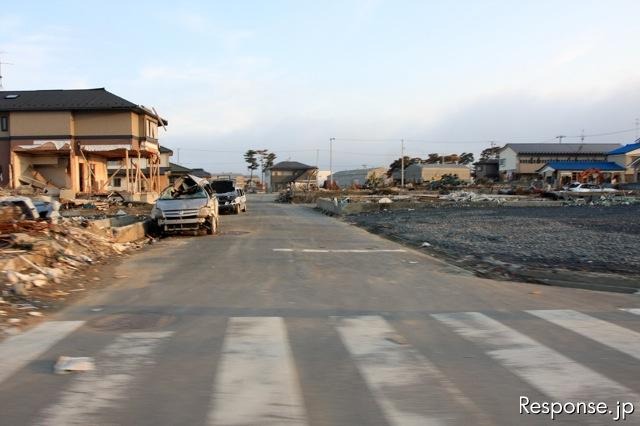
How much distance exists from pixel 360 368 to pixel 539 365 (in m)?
1.74

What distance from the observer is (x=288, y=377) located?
4.98 metres

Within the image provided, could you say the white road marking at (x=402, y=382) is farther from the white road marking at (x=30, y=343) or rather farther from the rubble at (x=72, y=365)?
the white road marking at (x=30, y=343)

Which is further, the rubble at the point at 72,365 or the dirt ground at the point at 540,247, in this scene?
the dirt ground at the point at 540,247

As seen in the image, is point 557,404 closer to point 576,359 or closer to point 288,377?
point 576,359

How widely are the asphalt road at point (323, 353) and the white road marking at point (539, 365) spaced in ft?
0.07

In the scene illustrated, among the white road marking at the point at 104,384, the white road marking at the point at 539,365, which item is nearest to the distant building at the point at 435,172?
the white road marking at the point at 539,365

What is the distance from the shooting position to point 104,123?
40344mm

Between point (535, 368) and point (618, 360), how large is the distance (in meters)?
0.96

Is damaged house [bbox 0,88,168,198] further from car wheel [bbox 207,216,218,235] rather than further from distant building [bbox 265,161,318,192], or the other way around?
distant building [bbox 265,161,318,192]

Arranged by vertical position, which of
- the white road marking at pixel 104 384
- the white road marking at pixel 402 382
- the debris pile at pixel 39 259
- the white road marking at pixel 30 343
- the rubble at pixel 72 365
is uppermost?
the debris pile at pixel 39 259

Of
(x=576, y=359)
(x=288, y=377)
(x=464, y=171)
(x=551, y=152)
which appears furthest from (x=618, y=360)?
(x=464, y=171)

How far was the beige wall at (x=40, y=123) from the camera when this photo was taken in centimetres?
3984

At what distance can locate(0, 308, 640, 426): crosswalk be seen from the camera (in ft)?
14.0

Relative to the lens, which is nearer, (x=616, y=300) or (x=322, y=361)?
(x=322, y=361)
